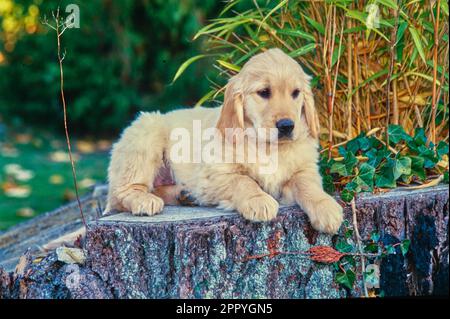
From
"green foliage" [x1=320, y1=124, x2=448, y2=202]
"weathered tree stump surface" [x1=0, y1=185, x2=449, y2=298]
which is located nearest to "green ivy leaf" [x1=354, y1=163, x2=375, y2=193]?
"green foliage" [x1=320, y1=124, x2=448, y2=202]

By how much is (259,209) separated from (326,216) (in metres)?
0.28

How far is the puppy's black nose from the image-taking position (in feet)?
9.63

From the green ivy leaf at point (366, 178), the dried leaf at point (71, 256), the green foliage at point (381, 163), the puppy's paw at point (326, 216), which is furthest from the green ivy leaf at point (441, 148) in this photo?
the dried leaf at point (71, 256)

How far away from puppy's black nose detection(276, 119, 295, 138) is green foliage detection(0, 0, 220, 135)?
3651 mm

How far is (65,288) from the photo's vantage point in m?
2.90

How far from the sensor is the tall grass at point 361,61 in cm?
357

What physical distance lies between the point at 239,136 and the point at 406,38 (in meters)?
1.17

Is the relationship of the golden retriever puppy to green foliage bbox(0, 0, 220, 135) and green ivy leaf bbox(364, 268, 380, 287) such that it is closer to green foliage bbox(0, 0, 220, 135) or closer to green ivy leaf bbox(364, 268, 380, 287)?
green ivy leaf bbox(364, 268, 380, 287)

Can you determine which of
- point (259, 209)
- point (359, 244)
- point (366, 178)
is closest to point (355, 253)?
point (359, 244)

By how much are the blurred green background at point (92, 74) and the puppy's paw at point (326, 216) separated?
3.54 m
